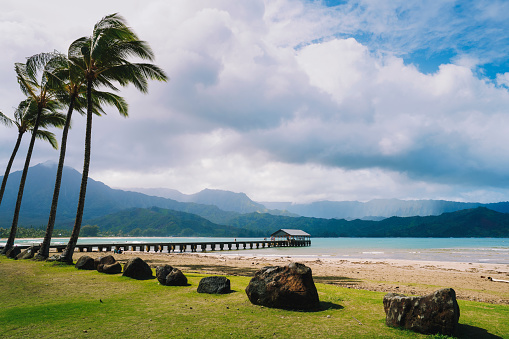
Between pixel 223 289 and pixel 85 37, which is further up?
pixel 85 37

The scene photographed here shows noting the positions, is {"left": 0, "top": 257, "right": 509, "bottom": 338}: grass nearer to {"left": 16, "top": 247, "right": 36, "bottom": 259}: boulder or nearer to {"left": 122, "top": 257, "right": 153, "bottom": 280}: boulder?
{"left": 122, "top": 257, "right": 153, "bottom": 280}: boulder

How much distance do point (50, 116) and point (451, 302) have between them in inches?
A: 1132

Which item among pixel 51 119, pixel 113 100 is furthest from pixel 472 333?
pixel 51 119

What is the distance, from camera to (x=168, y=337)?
521 cm

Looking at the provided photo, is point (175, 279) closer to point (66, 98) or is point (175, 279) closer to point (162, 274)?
point (162, 274)

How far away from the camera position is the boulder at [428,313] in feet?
18.1

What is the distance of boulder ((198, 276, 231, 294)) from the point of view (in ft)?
29.2

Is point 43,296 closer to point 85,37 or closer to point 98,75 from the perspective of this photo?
point 98,75

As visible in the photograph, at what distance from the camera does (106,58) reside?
18219 millimetres

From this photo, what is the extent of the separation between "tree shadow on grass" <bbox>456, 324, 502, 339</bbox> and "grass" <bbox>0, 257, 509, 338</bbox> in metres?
0.02

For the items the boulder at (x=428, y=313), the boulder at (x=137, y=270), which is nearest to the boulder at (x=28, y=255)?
the boulder at (x=137, y=270)

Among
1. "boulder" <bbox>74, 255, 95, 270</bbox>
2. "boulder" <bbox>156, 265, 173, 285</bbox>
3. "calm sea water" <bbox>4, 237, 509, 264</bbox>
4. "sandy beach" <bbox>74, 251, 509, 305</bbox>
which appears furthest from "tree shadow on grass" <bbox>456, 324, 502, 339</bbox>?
"calm sea water" <bbox>4, 237, 509, 264</bbox>

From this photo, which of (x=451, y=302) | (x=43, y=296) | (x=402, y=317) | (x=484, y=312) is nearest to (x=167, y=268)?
(x=43, y=296)

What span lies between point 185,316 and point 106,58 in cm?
1719
